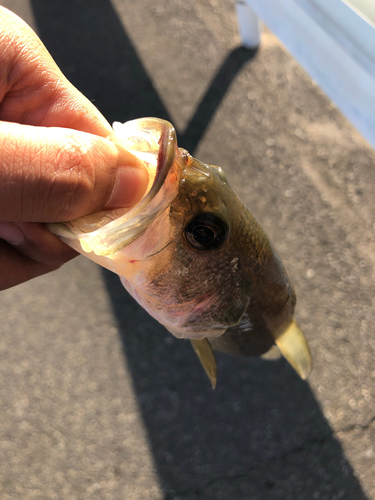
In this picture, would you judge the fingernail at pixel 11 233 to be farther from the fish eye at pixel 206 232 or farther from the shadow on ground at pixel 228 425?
the shadow on ground at pixel 228 425

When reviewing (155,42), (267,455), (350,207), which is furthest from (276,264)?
(155,42)

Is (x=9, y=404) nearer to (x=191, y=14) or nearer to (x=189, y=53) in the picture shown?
(x=189, y=53)

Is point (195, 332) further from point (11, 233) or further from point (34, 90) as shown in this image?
point (34, 90)

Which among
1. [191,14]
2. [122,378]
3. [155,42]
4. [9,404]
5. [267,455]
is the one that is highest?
[191,14]

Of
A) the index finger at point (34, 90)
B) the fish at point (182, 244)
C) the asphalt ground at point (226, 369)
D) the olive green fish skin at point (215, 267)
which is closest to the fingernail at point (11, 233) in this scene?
the fish at point (182, 244)

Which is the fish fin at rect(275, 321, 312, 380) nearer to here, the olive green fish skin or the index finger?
the olive green fish skin

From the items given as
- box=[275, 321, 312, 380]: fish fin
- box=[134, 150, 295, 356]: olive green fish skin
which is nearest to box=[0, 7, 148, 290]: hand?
box=[134, 150, 295, 356]: olive green fish skin
